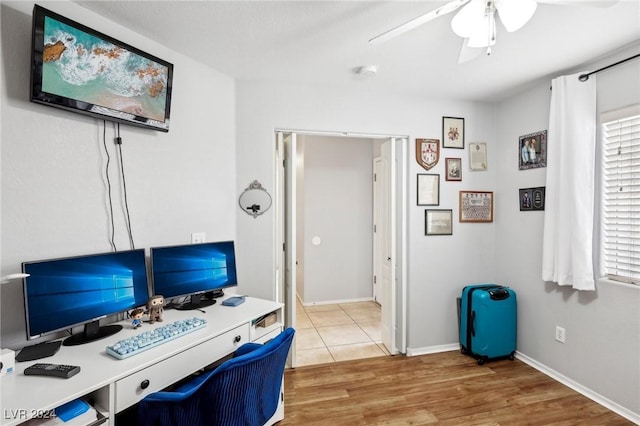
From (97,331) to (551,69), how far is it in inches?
141

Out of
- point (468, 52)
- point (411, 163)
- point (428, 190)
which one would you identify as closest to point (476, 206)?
point (428, 190)

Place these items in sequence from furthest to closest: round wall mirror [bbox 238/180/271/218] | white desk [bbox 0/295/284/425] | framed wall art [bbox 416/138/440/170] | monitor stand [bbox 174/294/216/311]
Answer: framed wall art [bbox 416/138/440/170] < round wall mirror [bbox 238/180/271/218] < monitor stand [bbox 174/294/216/311] < white desk [bbox 0/295/284/425]

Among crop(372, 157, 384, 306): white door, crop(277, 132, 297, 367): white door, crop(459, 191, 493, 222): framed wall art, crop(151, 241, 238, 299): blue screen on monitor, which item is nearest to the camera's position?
crop(151, 241, 238, 299): blue screen on monitor

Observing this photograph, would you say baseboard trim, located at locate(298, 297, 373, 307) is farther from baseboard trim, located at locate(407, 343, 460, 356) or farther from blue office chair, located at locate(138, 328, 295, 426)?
blue office chair, located at locate(138, 328, 295, 426)

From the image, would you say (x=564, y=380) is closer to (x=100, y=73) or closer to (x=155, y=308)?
(x=155, y=308)

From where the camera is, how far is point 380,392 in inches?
94.2

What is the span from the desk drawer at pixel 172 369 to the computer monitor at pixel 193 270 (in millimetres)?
441

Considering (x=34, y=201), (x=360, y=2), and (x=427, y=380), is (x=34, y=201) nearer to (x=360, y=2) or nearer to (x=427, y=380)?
(x=360, y=2)

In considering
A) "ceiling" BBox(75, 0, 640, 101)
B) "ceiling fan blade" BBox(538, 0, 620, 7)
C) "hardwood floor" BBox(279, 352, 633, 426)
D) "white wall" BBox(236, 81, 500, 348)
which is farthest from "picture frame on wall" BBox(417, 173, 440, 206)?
"ceiling fan blade" BBox(538, 0, 620, 7)

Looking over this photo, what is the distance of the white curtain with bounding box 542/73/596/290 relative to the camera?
88.8 inches

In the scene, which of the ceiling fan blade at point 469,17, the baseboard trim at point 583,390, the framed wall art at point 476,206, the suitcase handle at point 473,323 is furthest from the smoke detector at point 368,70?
the baseboard trim at point 583,390

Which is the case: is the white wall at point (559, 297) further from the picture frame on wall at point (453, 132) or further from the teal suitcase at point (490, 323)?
the picture frame on wall at point (453, 132)

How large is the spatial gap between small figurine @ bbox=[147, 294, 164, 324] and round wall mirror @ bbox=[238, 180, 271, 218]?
107cm

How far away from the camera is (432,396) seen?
2342 millimetres
